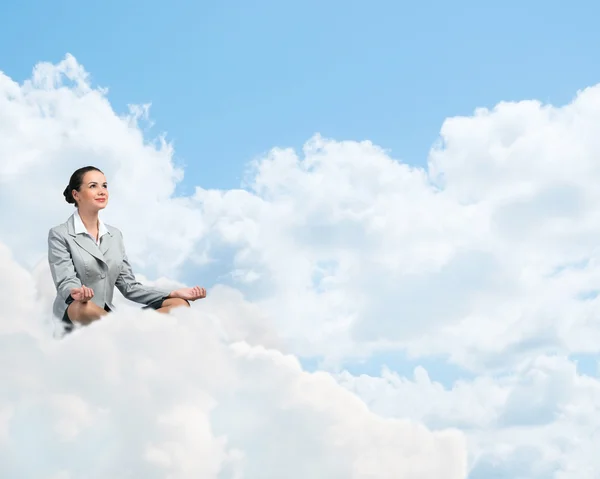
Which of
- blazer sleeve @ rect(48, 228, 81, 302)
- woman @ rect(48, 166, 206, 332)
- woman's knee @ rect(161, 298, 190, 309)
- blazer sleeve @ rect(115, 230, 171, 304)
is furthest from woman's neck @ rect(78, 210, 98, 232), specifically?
woman's knee @ rect(161, 298, 190, 309)

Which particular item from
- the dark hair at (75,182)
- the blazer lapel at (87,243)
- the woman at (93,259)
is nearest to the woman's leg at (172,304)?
the woman at (93,259)

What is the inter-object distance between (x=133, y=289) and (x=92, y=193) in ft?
3.88

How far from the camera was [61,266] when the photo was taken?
9219 mm

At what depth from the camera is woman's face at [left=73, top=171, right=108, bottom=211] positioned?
9500 millimetres

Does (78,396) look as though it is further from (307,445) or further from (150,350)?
(307,445)

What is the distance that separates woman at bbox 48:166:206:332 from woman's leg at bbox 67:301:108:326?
0.31ft

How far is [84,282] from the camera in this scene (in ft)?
30.8

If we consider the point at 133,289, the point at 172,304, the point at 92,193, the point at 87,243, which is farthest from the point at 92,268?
the point at 172,304

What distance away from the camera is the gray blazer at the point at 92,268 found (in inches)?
362

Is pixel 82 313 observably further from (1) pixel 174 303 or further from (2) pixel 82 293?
(1) pixel 174 303

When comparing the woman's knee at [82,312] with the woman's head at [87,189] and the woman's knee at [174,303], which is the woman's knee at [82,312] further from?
the woman's head at [87,189]

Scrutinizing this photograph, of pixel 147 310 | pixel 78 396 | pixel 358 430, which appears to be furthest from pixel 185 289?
pixel 358 430

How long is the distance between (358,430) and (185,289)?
2.50 meters

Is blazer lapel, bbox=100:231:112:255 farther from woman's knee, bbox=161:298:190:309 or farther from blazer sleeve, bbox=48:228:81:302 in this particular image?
woman's knee, bbox=161:298:190:309
